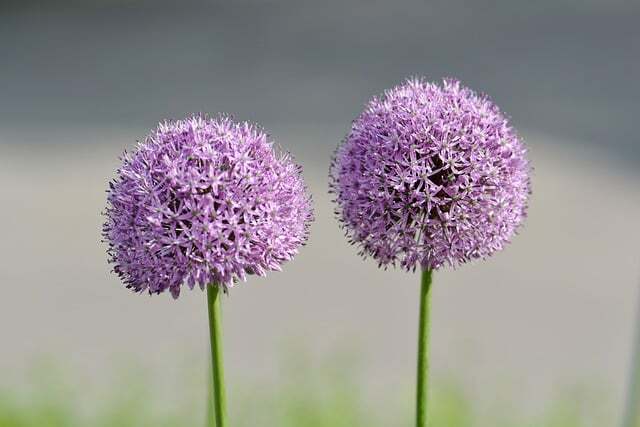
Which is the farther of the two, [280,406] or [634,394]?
[280,406]

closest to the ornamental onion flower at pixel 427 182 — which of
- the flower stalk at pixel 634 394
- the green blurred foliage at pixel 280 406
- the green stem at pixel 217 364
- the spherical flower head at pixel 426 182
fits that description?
the spherical flower head at pixel 426 182

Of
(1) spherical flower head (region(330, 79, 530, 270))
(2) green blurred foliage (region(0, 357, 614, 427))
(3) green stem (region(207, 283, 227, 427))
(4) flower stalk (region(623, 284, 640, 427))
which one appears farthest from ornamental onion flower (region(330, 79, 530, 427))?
(2) green blurred foliage (region(0, 357, 614, 427))

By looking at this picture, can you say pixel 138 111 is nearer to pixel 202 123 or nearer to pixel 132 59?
→ pixel 132 59

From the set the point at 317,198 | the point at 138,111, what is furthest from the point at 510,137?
the point at 138,111

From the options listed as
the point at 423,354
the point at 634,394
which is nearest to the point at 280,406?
the point at 423,354

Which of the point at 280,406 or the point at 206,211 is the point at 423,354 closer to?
the point at 206,211

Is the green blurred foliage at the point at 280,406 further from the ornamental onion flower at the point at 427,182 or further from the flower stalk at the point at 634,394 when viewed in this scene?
the flower stalk at the point at 634,394
